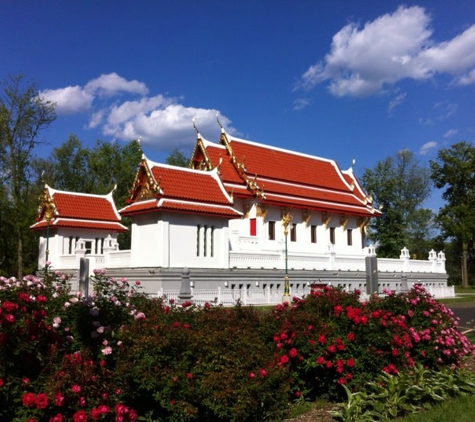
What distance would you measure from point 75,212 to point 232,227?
1067 centimetres

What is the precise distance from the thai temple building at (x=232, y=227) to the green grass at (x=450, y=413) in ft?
40.0

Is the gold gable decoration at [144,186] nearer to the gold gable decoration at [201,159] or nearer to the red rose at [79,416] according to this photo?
the gold gable decoration at [201,159]

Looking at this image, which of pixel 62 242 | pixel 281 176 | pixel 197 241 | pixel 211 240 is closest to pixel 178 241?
pixel 197 241

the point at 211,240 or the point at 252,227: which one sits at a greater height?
the point at 252,227

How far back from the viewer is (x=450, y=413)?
7102 mm

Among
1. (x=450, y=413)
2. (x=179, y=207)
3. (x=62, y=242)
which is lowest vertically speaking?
(x=450, y=413)

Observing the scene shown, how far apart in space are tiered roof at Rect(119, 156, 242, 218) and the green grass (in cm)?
1841

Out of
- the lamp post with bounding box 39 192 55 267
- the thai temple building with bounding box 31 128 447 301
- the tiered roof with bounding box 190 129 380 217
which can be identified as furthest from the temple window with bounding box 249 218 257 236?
the lamp post with bounding box 39 192 55 267

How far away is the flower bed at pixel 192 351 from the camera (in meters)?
5.42

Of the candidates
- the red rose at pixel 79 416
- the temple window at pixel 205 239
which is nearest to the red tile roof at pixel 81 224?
the temple window at pixel 205 239

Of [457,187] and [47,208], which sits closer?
[47,208]

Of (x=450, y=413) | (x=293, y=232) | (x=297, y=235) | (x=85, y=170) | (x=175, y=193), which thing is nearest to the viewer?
(x=450, y=413)

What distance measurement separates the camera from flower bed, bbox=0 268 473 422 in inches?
213

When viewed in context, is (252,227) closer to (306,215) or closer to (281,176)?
(306,215)
